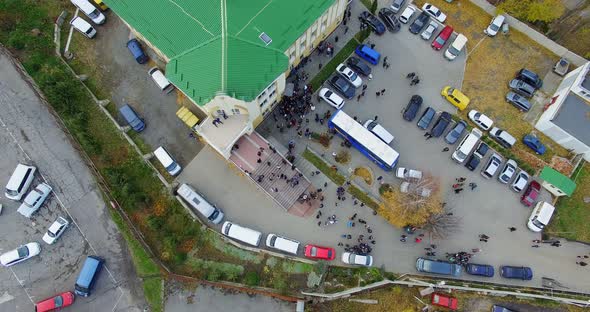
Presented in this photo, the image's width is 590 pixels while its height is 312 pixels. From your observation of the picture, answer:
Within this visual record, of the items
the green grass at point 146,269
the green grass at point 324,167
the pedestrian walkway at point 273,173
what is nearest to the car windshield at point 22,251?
the green grass at point 146,269

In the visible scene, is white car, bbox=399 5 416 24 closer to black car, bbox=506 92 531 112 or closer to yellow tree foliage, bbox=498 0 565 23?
yellow tree foliage, bbox=498 0 565 23

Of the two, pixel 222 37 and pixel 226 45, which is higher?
pixel 222 37

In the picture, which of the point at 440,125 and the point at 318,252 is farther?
the point at 440,125

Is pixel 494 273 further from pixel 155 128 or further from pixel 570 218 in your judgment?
pixel 155 128

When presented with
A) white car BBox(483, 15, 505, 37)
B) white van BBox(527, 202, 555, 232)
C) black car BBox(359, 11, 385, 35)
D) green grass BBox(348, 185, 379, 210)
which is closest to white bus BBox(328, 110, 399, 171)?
green grass BBox(348, 185, 379, 210)

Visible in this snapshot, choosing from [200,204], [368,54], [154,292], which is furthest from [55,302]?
[368,54]

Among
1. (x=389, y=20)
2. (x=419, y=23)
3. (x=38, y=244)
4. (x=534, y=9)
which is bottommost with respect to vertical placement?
(x=38, y=244)

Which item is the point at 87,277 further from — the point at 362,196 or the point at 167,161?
the point at 362,196
